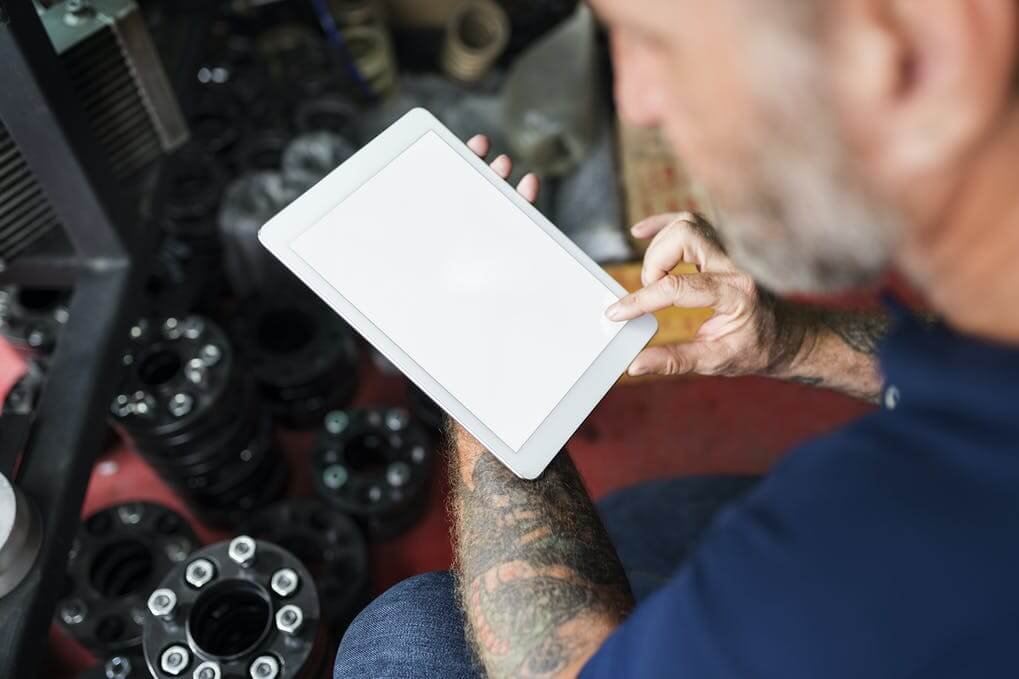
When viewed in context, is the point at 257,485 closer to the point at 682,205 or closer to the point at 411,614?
the point at 411,614

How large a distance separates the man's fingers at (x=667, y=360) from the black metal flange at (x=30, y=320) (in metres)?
0.95

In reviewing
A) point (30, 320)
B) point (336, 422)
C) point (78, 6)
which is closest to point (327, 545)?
point (336, 422)

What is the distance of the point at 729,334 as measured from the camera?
0.91 m

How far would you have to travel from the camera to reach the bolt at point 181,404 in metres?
1.19

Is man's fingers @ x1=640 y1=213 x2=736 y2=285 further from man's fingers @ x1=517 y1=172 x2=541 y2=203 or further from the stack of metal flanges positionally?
the stack of metal flanges

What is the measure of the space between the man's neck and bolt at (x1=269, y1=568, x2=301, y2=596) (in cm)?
74

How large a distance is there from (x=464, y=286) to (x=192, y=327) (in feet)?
1.93

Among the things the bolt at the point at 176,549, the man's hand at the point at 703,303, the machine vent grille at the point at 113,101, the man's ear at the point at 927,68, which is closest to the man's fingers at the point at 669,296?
the man's hand at the point at 703,303

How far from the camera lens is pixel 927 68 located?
476mm

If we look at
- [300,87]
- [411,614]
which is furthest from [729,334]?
[300,87]

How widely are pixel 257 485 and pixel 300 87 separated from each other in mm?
880

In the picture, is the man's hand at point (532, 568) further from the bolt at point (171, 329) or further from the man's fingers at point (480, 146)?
the bolt at point (171, 329)

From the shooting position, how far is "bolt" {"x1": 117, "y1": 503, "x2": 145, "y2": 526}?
127 centimetres

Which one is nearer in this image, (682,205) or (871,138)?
(871,138)
